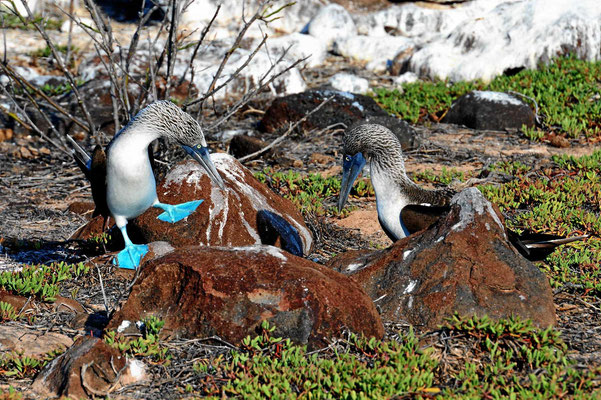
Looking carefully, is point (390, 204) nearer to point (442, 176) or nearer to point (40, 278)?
point (40, 278)

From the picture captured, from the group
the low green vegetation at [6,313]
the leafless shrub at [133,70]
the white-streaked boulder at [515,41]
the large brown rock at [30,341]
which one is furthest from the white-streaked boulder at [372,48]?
the large brown rock at [30,341]

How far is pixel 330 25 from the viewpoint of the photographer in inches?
577

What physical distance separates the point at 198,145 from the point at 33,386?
6.68 ft

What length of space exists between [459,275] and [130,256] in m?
2.24

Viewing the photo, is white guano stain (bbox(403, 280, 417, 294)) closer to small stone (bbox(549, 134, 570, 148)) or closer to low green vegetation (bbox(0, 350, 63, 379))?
low green vegetation (bbox(0, 350, 63, 379))

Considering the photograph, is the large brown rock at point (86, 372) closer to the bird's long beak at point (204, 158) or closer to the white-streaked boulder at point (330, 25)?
the bird's long beak at point (204, 158)

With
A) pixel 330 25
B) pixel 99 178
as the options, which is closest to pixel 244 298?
pixel 99 178

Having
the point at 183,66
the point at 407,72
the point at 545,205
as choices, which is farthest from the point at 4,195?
the point at 407,72

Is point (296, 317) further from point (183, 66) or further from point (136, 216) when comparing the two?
point (183, 66)

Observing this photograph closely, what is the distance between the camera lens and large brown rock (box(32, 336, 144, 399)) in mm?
3396

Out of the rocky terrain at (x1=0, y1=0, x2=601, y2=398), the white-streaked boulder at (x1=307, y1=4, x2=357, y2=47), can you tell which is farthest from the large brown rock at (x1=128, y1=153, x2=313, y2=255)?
the white-streaked boulder at (x1=307, y1=4, x2=357, y2=47)

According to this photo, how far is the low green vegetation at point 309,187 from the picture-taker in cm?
695

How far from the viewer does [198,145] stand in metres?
4.99

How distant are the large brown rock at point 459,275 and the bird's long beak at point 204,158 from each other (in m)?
1.25
